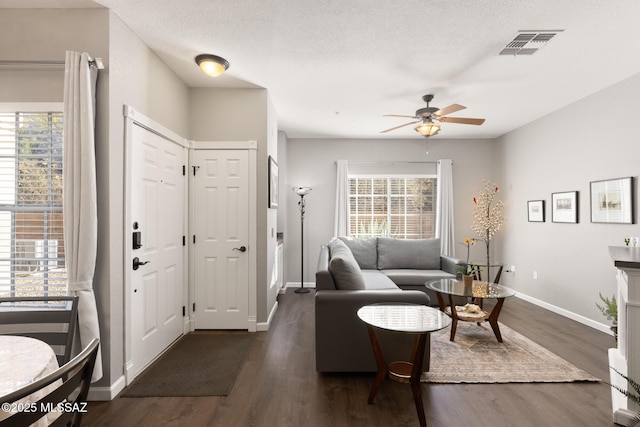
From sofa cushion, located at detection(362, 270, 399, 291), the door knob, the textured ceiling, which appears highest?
the textured ceiling

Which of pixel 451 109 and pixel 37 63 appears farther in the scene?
pixel 451 109

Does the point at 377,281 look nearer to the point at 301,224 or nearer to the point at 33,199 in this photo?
the point at 301,224

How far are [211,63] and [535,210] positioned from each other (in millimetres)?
4878

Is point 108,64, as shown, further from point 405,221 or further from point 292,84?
point 405,221

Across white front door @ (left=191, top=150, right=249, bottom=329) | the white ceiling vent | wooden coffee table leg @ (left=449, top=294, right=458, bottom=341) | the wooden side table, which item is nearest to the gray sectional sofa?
the wooden side table

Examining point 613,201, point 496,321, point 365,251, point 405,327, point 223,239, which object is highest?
point 613,201

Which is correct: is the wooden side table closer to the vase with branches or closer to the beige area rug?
the beige area rug

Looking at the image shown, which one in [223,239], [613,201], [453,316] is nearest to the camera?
[453,316]

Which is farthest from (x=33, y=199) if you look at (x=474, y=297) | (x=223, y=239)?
(x=474, y=297)

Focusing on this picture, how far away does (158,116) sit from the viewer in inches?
116

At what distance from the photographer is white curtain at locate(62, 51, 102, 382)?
208 cm

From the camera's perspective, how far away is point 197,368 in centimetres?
276

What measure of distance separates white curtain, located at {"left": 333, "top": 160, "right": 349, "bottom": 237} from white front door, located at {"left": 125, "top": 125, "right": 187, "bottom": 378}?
294cm

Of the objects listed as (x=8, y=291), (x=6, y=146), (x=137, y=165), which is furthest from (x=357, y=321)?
(x=6, y=146)
